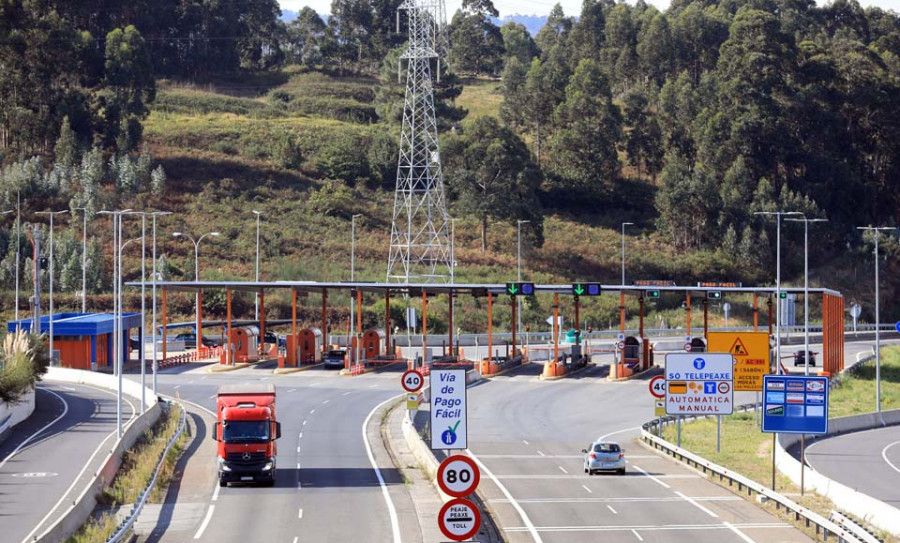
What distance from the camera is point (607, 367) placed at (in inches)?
2852

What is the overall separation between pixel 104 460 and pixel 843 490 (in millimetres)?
22245

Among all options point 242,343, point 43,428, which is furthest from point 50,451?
point 242,343

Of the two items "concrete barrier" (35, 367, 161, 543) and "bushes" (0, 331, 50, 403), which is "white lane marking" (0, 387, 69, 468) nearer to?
"bushes" (0, 331, 50, 403)

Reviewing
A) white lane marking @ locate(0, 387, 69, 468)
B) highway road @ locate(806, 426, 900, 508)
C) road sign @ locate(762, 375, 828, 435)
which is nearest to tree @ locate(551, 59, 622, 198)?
white lane marking @ locate(0, 387, 69, 468)

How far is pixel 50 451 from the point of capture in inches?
1639

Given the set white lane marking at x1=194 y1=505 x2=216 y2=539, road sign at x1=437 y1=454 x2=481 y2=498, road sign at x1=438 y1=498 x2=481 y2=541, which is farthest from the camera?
white lane marking at x1=194 y1=505 x2=216 y2=539

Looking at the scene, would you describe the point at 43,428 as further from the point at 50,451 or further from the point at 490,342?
the point at 490,342

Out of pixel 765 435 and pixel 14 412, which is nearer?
pixel 14 412

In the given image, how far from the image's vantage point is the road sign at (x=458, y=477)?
17125 millimetres

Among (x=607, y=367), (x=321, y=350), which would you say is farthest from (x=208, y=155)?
(x=607, y=367)

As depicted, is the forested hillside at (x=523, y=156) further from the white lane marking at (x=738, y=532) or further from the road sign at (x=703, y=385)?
the white lane marking at (x=738, y=532)

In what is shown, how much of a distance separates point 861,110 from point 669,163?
1021 inches

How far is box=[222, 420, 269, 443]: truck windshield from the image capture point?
3328 cm

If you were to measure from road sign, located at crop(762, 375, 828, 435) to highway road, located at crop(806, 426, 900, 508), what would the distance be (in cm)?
305
